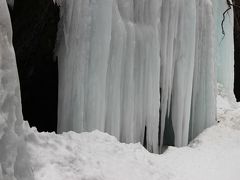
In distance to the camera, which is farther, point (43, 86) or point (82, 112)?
point (43, 86)

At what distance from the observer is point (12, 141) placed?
9.43ft

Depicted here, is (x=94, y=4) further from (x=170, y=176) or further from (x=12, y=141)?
(x=12, y=141)

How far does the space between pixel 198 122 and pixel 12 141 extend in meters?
5.48

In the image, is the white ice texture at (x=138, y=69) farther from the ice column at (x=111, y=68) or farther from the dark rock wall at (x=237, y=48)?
the dark rock wall at (x=237, y=48)

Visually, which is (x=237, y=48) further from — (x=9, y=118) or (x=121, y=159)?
(x=9, y=118)

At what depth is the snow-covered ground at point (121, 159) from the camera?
3943 mm

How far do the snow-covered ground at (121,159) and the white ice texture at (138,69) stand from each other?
0.41m

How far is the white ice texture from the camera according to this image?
531 cm

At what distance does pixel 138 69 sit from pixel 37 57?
139 cm

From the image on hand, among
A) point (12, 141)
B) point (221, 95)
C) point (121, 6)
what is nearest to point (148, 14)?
point (121, 6)

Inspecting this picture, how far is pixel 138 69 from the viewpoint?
630 centimetres

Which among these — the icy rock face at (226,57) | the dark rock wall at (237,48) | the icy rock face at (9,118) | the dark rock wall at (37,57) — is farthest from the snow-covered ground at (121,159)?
the dark rock wall at (237,48)

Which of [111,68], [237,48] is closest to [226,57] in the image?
[237,48]

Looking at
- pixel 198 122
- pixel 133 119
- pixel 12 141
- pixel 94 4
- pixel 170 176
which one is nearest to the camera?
pixel 12 141
